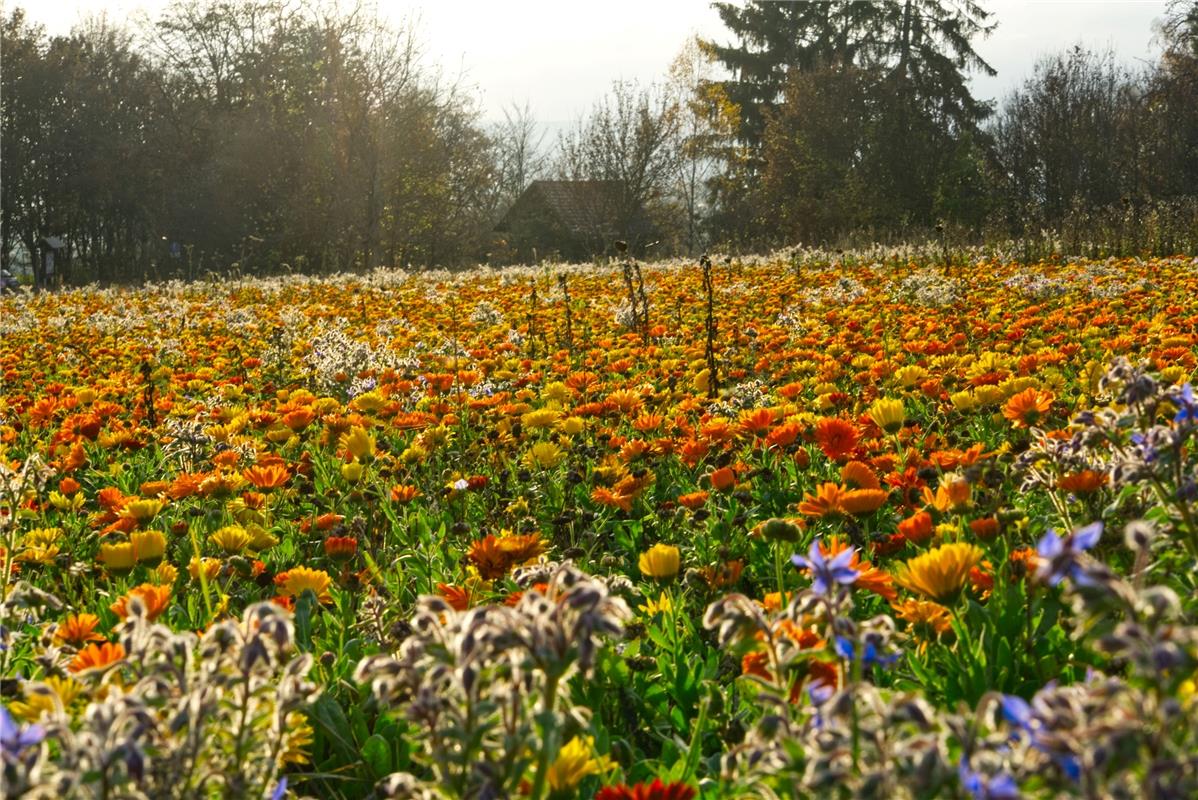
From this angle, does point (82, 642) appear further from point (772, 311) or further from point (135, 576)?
point (772, 311)

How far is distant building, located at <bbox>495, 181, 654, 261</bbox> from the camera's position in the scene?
34.7m

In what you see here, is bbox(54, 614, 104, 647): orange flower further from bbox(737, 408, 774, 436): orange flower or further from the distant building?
the distant building

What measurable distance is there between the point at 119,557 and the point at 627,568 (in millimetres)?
1524

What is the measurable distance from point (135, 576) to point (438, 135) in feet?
105

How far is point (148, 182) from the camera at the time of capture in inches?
1481

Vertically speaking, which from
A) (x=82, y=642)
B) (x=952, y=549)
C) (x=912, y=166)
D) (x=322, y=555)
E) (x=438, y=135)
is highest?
(x=438, y=135)

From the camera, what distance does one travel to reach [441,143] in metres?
34.0

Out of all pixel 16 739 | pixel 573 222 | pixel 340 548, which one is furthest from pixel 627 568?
pixel 573 222

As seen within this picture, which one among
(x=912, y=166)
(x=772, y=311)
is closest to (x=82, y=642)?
(x=772, y=311)

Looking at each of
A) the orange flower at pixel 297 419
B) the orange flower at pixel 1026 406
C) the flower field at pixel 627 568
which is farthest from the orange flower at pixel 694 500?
the orange flower at pixel 297 419

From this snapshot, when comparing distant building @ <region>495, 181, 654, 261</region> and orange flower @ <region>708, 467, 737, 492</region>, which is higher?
distant building @ <region>495, 181, 654, 261</region>

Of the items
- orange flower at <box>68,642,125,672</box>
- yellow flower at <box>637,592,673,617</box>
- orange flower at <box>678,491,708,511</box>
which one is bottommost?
yellow flower at <box>637,592,673,617</box>

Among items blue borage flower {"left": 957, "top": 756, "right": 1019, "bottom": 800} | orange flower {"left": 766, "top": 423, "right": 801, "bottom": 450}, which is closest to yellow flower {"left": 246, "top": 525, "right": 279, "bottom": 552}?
orange flower {"left": 766, "top": 423, "right": 801, "bottom": 450}

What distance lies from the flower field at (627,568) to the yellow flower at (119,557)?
0.01 metres
